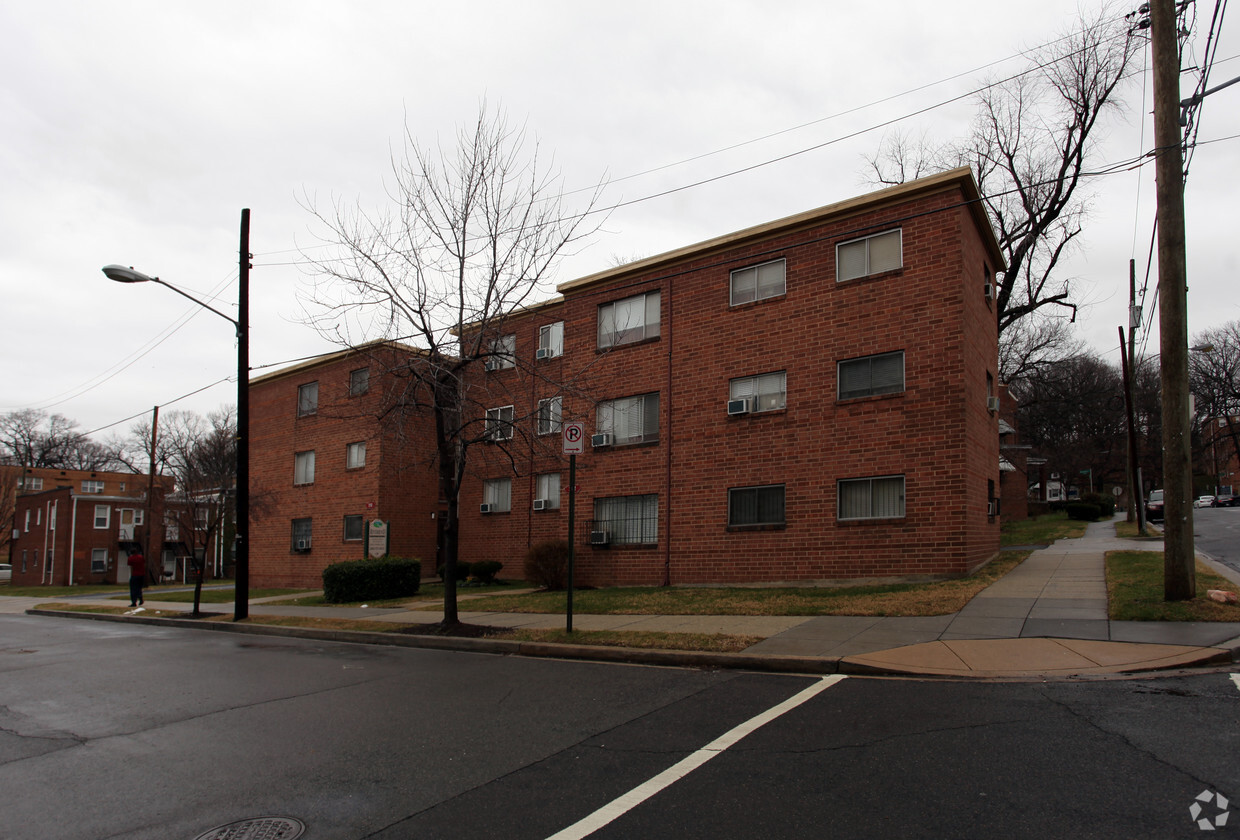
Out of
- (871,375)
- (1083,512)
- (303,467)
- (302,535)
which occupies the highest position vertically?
(871,375)

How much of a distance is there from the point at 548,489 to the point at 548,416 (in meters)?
5.12

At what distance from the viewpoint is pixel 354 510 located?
26422mm

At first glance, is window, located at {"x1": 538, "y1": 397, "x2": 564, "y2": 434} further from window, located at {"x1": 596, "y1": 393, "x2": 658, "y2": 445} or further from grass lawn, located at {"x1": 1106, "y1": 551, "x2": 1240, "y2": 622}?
grass lawn, located at {"x1": 1106, "y1": 551, "x2": 1240, "y2": 622}

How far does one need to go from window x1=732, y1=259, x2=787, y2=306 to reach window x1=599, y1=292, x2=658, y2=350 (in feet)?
7.85

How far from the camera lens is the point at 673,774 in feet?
16.6

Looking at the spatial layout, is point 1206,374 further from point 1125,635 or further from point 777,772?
point 777,772

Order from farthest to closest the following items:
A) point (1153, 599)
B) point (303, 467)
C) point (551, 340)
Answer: point (303, 467)
point (551, 340)
point (1153, 599)

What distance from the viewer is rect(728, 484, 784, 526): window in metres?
17.0

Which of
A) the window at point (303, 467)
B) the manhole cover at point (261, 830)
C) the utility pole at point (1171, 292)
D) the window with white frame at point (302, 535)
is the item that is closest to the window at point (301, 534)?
the window with white frame at point (302, 535)

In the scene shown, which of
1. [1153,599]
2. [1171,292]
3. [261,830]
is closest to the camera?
[261,830]

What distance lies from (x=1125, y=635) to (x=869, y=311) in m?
8.85

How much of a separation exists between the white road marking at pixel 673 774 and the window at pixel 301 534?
2474 centimetres

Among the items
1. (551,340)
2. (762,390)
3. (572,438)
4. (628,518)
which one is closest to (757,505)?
(762,390)
